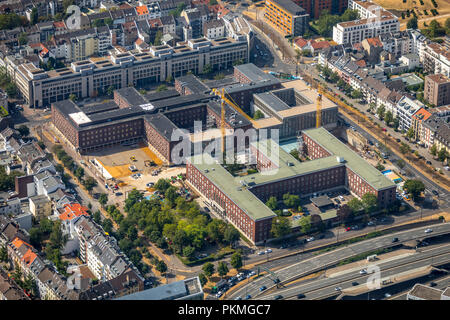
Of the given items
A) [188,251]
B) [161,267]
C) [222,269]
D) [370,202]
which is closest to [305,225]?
[370,202]

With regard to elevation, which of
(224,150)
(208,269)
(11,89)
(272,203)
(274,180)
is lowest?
(224,150)

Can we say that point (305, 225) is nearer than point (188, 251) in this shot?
No

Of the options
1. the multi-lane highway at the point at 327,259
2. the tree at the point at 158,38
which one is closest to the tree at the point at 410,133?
the multi-lane highway at the point at 327,259

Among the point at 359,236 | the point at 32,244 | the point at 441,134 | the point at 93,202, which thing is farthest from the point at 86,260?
the point at 441,134

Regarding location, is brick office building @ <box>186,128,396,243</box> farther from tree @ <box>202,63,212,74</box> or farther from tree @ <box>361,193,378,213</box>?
tree @ <box>202,63,212,74</box>

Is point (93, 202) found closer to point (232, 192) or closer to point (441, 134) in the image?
point (232, 192)

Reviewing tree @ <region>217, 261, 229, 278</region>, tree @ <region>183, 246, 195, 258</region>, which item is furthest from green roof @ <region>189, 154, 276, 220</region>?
tree @ <region>217, 261, 229, 278</region>

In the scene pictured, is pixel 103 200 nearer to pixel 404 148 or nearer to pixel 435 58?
pixel 404 148
